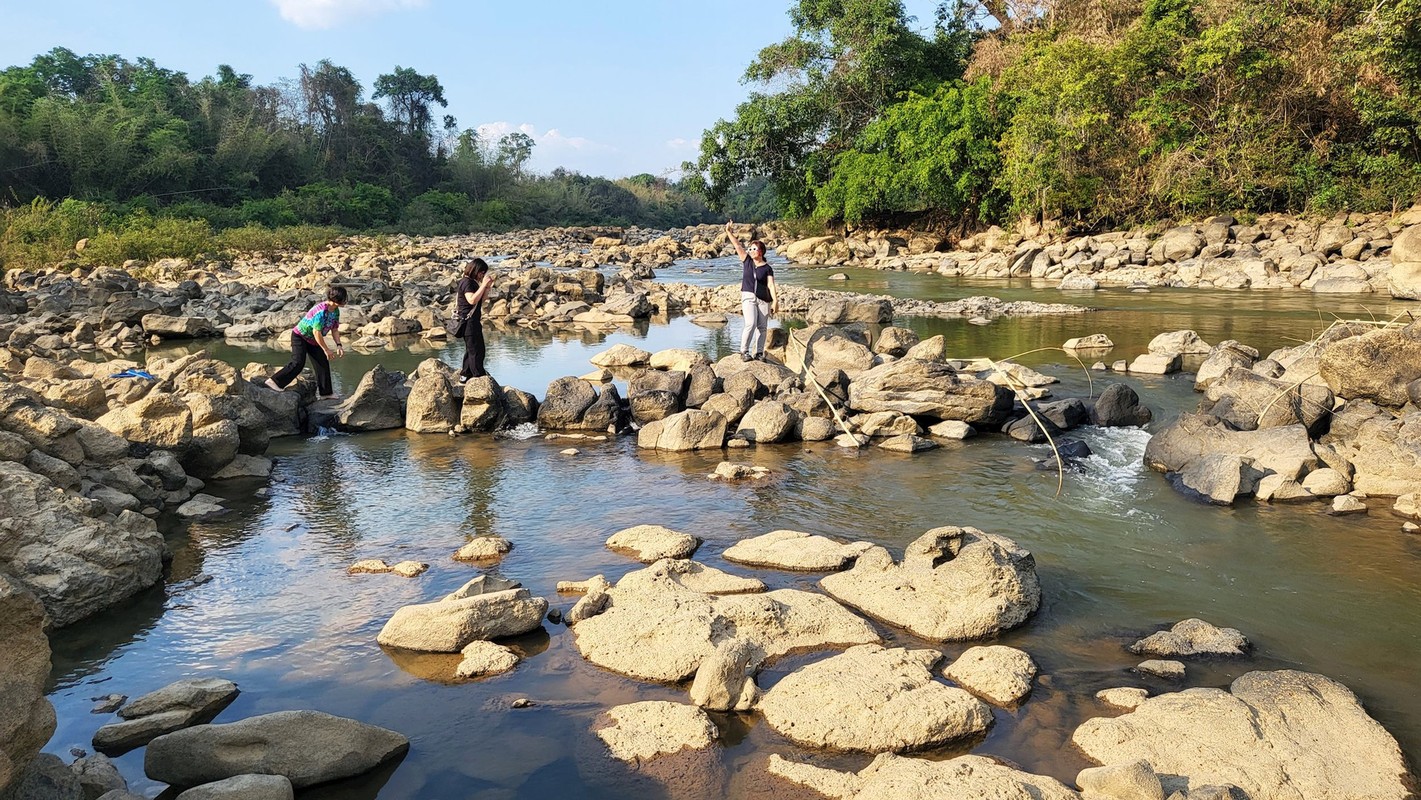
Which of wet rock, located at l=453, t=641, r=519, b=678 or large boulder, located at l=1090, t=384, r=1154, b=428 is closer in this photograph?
wet rock, located at l=453, t=641, r=519, b=678

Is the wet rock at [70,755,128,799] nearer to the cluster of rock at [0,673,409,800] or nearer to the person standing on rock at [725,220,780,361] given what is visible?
the cluster of rock at [0,673,409,800]

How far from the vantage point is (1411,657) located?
17.7 feet

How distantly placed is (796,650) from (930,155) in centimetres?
3288

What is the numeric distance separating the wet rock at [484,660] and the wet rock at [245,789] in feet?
4.50

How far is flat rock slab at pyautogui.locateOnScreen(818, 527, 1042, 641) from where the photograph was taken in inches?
227

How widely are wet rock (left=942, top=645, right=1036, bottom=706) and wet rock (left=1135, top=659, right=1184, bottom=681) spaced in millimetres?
613

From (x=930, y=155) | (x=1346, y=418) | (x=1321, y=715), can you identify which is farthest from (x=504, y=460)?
(x=930, y=155)

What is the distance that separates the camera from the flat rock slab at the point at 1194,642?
543cm

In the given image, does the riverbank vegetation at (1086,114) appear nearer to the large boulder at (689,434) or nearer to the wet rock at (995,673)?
the large boulder at (689,434)

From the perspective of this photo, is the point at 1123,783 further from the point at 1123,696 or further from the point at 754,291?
the point at 754,291

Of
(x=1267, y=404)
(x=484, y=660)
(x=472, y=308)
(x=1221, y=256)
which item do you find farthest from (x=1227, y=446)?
(x=1221, y=256)

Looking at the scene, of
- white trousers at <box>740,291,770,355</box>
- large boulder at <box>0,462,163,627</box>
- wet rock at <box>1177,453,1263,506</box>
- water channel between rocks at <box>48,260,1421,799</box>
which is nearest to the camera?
water channel between rocks at <box>48,260,1421,799</box>

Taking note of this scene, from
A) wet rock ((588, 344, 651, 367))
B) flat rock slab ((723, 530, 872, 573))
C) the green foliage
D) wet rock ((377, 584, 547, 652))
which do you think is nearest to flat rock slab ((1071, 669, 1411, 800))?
flat rock slab ((723, 530, 872, 573))

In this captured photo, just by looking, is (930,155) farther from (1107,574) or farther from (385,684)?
(385,684)
